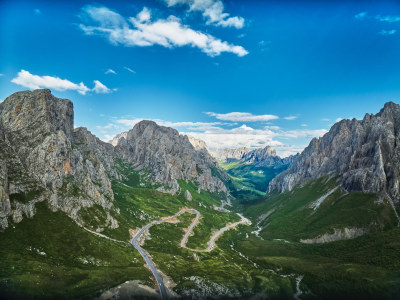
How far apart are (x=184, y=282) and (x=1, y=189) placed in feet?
348

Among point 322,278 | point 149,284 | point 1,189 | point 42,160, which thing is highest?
point 42,160

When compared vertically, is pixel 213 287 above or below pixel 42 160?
below

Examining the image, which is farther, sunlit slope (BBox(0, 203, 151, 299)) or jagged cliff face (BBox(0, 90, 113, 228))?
jagged cliff face (BBox(0, 90, 113, 228))

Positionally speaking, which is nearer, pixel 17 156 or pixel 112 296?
pixel 112 296

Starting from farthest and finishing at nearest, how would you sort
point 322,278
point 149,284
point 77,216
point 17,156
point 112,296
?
1. point 77,216
2. point 17,156
3. point 322,278
4. point 149,284
5. point 112,296

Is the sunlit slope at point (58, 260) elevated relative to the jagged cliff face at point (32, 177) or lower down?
lower down

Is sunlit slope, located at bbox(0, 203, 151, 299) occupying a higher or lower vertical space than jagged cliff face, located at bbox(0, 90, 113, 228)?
lower

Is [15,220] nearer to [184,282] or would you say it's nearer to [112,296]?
[112,296]

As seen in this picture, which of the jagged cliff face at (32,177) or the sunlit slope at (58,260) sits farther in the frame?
the jagged cliff face at (32,177)

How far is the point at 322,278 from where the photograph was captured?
150 metres

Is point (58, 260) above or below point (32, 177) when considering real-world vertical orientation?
below

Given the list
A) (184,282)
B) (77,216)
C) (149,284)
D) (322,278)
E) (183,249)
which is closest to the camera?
(149,284)

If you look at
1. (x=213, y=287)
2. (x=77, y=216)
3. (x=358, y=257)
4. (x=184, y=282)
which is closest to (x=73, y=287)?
(x=184, y=282)

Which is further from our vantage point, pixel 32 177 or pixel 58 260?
pixel 32 177
